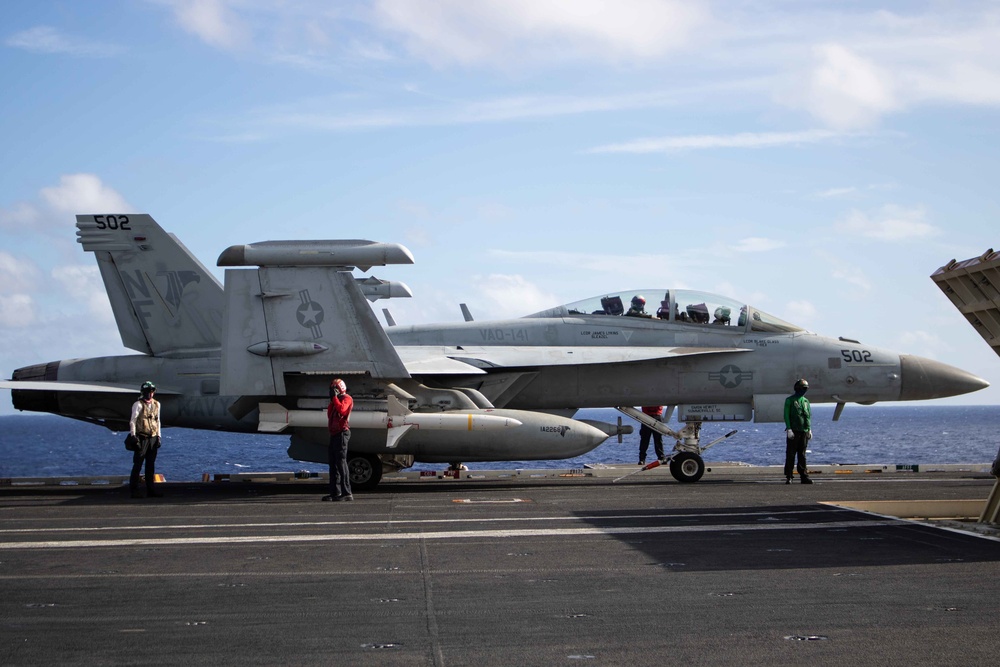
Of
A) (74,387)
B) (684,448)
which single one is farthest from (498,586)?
(74,387)

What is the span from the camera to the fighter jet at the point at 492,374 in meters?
15.5

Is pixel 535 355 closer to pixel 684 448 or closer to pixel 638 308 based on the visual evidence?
pixel 638 308

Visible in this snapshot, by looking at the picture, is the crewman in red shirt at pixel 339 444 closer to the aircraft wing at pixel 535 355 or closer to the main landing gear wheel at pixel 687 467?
the aircraft wing at pixel 535 355

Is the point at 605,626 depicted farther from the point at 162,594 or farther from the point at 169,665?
the point at 162,594

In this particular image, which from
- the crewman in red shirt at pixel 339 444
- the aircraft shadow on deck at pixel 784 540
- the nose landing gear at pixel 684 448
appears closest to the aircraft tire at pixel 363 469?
the crewman in red shirt at pixel 339 444

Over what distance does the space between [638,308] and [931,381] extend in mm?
5031

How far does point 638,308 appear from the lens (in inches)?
689

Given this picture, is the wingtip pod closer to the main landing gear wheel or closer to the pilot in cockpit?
the pilot in cockpit

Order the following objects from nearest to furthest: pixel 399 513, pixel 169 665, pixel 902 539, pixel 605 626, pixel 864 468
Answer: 1. pixel 169 665
2. pixel 605 626
3. pixel 902 539
4. pixel 399 513
5. pixel 864 468

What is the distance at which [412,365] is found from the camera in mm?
15898

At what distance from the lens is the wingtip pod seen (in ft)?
47.0

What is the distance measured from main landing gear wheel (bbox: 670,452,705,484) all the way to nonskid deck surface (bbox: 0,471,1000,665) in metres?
4.29

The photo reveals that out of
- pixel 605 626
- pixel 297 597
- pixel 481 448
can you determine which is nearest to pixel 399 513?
pixel 481 448

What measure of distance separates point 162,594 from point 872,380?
13216 millimetres
